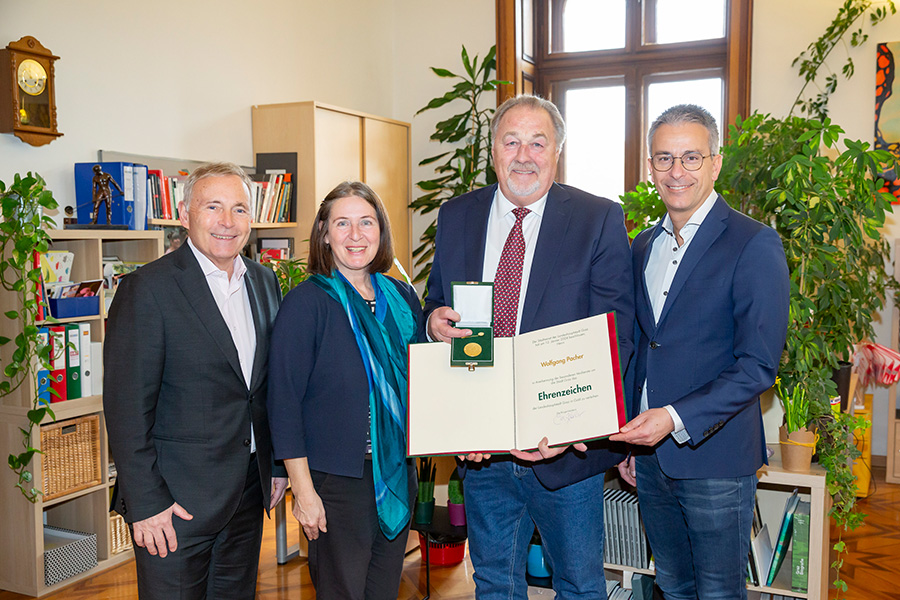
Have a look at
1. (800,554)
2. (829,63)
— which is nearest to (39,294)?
(800,554)

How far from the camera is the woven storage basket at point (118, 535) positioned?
3746 mm

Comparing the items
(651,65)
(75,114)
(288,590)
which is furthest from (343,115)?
(288,590)

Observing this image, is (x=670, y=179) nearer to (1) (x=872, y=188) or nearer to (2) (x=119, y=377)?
(1) (x=872, y=188)

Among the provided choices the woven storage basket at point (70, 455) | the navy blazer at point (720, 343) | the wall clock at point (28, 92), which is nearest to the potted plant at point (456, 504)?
the navy blazer at point (720, 343)

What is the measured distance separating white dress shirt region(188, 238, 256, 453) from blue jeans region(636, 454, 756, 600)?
1.11 metres

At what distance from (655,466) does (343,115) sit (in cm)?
409

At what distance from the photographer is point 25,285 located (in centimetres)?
323

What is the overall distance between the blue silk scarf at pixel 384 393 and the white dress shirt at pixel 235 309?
0.22 m

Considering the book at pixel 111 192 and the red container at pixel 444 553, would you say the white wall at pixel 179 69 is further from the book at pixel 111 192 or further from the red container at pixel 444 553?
the red container at pixel 444 553

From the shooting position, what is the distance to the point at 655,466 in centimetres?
201

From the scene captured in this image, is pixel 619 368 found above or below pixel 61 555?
above

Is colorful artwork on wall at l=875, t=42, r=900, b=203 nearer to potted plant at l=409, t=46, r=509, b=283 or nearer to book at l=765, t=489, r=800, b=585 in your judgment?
potted plant at l=409, t=46, r=509, b=283

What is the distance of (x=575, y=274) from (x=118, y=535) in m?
3.05

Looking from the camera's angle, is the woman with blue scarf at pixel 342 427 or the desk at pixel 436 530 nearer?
the woman with blue scarf at pixel 342 427
